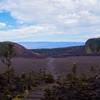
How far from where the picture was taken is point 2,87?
34344mm

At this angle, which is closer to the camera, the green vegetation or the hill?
the green vegetation

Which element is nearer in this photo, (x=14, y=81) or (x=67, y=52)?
(x=14, y=81)

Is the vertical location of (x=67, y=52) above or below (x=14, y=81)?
above

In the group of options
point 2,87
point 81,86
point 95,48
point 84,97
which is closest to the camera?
point 84,97

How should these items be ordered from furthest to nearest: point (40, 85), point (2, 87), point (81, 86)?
point (40, 85) < point (2, 87) < point (81, 86)

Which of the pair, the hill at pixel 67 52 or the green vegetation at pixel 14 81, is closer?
the green vegetation at pixel 14 81

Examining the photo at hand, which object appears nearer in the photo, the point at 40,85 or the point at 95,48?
the point at 40,85

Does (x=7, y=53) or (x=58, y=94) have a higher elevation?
(x=7, y=53)

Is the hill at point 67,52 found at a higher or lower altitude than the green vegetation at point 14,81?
higher

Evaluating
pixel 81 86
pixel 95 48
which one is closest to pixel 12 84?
pixel 81 86

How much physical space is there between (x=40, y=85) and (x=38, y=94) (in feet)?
24.1

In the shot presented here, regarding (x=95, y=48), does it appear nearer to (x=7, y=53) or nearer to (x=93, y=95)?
(x=7, y=53)

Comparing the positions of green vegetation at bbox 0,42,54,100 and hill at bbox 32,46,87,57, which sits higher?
hill at bbox 32,46,87,57

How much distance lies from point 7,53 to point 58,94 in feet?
33.5
